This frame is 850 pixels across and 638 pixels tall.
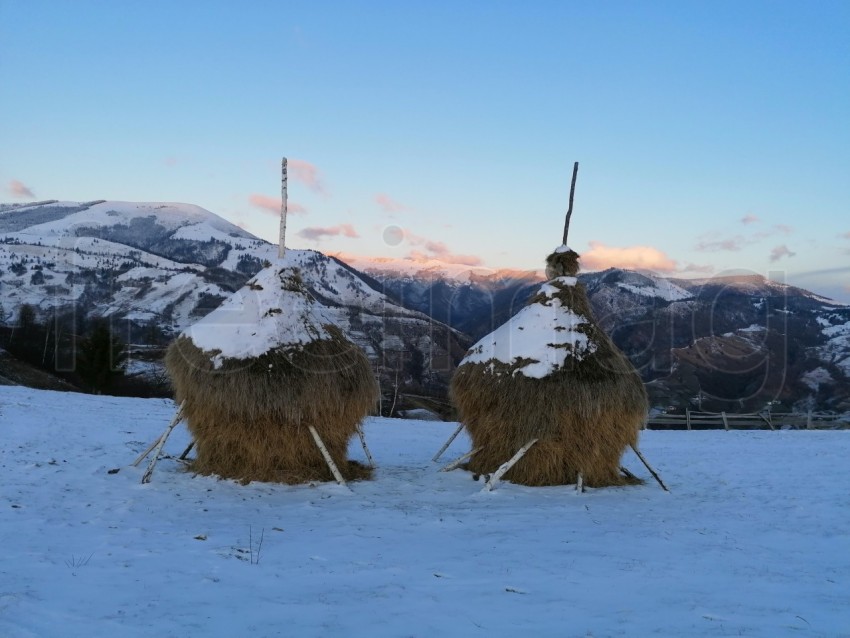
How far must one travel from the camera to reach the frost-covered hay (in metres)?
9.22

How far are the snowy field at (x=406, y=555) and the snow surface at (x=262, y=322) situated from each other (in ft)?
7.60

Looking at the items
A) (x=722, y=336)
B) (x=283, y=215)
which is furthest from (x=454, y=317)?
(x=283, y=215)

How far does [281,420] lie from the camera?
938 centimetres

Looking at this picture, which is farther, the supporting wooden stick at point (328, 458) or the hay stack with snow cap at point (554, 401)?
the hay stack with snow cap at point (554, 401)

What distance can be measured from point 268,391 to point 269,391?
16 millimetres

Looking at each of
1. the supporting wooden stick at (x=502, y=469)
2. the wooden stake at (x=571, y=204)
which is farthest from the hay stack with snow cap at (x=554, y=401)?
the wooden stake at (x=571, y=204)

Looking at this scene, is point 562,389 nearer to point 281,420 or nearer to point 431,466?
point 431,466

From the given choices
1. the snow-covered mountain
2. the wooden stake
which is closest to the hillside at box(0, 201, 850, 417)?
the snow-covered mountain

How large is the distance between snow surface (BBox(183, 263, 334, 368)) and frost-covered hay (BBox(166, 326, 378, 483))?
201 millimetres

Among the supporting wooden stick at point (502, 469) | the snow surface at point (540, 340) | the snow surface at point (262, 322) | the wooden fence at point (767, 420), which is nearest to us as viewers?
the supporting wooden stick at point (502, 469)

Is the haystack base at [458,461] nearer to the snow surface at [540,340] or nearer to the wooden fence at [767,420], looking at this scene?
the snow surface at [540,340]

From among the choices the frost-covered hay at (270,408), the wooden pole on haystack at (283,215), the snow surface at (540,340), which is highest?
the wooden pole on haystack at (283,215)

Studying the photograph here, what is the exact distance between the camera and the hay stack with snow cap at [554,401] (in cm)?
962

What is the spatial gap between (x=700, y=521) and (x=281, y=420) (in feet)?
21.5
